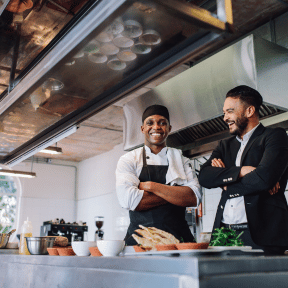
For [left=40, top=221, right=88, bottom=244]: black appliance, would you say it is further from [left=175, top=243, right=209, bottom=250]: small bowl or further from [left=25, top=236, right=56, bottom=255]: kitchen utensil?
[left=175, top=243, right=209, bottom=250]: small bowl

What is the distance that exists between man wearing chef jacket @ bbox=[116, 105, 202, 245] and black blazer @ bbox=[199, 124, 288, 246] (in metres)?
0.16

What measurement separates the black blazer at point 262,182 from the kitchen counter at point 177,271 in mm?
730

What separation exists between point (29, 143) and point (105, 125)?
451 cm

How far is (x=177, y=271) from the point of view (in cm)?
71

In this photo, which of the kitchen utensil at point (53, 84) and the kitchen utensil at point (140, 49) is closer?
the kitchen utensil at point (140, 49)

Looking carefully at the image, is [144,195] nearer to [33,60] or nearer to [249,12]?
[33,60]

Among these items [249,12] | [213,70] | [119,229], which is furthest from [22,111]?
[119,229]

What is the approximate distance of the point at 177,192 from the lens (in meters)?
1.80

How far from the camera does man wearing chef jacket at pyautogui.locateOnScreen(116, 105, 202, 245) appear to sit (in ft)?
5.91

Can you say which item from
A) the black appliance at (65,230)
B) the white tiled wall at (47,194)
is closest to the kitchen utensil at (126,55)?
the black appliance at (65,230)

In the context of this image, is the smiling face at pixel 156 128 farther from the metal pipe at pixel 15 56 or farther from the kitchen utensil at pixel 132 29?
the metal pipe at pixel 15 56

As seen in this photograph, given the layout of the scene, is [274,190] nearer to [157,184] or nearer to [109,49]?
[157,184]

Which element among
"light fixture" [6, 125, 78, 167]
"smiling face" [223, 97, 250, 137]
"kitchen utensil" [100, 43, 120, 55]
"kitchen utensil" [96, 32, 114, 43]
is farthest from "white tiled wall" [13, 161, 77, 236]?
"kitchen utensil" [96, 32, 114, 43]

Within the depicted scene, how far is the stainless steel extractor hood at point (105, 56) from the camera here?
1268 mm
